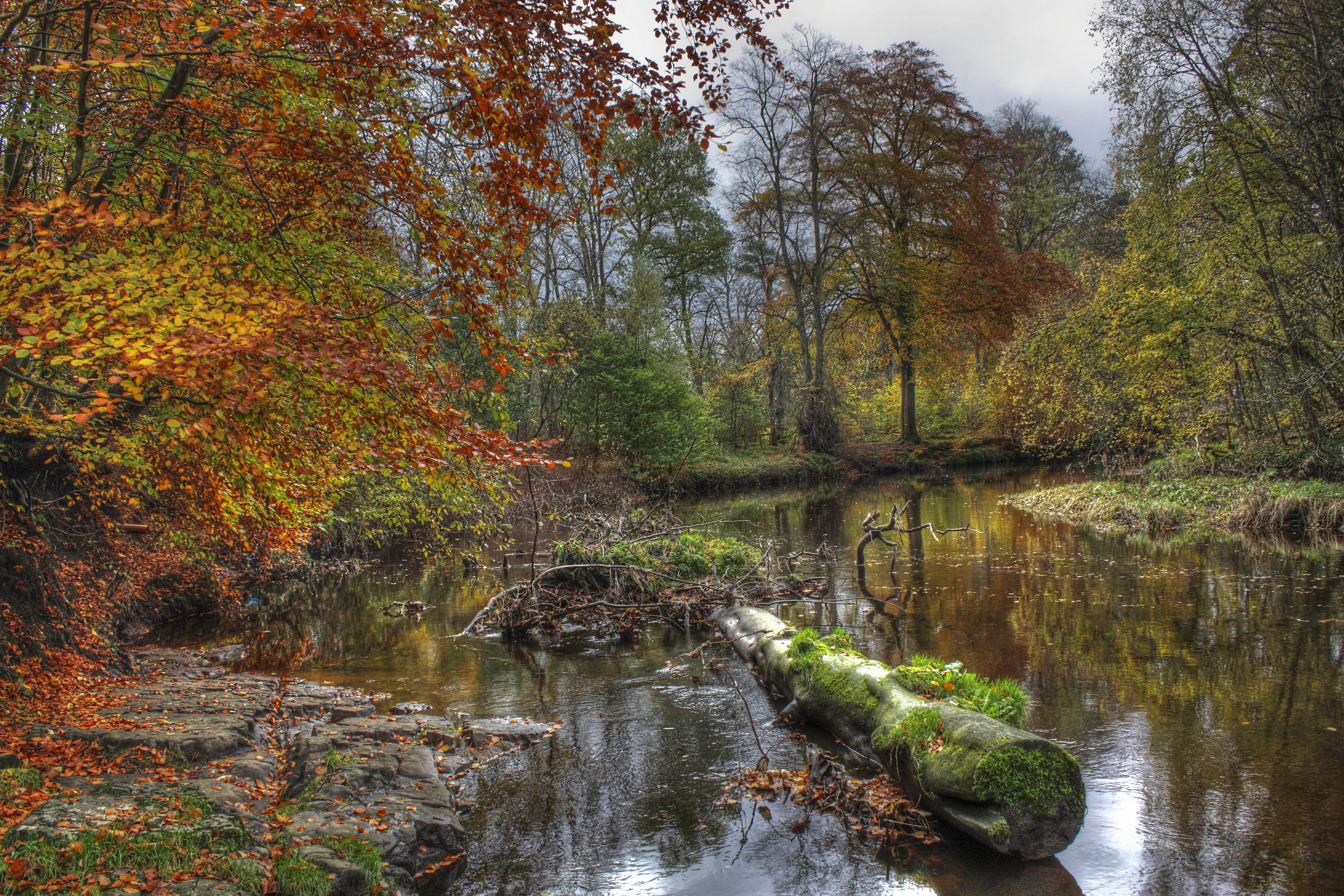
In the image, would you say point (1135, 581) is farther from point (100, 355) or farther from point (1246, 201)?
point (100, 355)

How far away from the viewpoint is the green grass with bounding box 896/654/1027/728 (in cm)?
508

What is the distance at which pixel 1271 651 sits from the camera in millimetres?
7387

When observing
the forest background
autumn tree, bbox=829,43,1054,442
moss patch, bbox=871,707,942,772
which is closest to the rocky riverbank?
the forest background

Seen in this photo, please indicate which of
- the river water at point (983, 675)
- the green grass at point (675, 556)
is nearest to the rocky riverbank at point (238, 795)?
the river water at point (983, 675)

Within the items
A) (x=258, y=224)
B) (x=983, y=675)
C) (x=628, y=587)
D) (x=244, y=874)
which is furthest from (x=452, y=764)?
(x=628, y=587)

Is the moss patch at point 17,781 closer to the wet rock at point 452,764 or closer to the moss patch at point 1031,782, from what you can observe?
the wet rock at point 452,764

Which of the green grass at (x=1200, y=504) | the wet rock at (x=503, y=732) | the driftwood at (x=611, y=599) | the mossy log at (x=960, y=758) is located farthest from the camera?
the green grass at (x=1200, y=504)

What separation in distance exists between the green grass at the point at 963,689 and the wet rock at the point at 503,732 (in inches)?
124

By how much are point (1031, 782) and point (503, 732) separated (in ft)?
14.1

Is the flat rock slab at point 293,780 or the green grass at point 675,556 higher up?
the green grass at point 675,556

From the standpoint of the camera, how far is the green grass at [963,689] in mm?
5082

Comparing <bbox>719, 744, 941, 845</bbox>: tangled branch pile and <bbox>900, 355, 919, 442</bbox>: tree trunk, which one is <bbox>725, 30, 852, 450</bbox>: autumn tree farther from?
<bbox>719, 744, 941, 845</bbox>: tangled branch pile

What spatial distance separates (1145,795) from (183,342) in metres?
6.35

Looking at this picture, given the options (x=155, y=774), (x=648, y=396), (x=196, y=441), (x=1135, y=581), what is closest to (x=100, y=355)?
(x=196, y=441)
